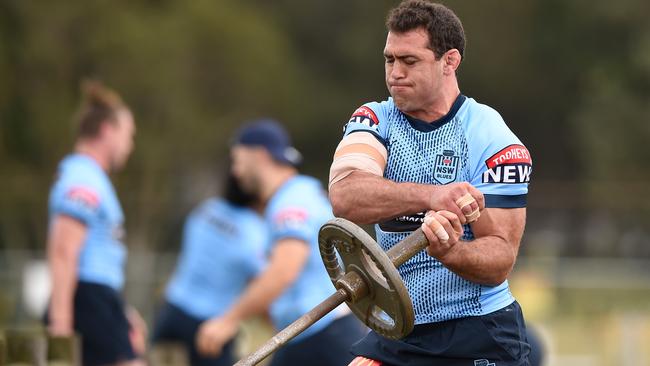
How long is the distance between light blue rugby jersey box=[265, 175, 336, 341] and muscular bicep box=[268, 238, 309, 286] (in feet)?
0.12

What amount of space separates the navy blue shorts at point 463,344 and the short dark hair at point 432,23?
99 centimetres

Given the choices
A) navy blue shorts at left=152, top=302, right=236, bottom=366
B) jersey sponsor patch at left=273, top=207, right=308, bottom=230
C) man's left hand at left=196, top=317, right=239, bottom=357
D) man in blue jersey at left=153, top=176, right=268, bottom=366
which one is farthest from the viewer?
man in blue jersey at left=153, top=176, right=268, bottom=366

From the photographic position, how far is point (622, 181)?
34.1 meters

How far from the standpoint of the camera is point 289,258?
7492 mm

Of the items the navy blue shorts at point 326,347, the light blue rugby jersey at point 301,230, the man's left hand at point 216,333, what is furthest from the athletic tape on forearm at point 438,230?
the man's left hand at point 216,333

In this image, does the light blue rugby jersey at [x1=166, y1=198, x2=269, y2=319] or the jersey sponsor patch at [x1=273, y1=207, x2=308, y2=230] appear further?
the light blue rugby jersey at [x1=166, y1=198, x2=269, y2=319]

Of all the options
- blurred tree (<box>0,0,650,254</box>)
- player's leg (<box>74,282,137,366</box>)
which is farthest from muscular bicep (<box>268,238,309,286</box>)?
blurred tree (<box>0,0,650,254</box>)

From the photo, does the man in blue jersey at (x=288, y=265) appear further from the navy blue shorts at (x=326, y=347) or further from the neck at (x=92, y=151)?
the neck at (x=92, y=151)

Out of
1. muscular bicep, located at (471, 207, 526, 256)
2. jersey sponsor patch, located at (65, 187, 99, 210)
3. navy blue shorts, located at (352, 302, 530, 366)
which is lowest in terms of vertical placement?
navy blue shorts, located at (352, 302, 530, 366)

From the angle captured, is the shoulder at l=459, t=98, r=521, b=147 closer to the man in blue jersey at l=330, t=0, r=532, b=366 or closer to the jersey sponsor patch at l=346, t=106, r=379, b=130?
the man in blue jersey at l=330, t=0, r=532, b=366

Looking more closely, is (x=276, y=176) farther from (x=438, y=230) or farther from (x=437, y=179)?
(x=438, y=230)

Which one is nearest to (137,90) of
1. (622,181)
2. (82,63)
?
(82,63)

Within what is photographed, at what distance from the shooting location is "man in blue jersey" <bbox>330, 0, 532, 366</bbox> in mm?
4547

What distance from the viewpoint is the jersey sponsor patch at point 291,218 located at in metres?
7.46
